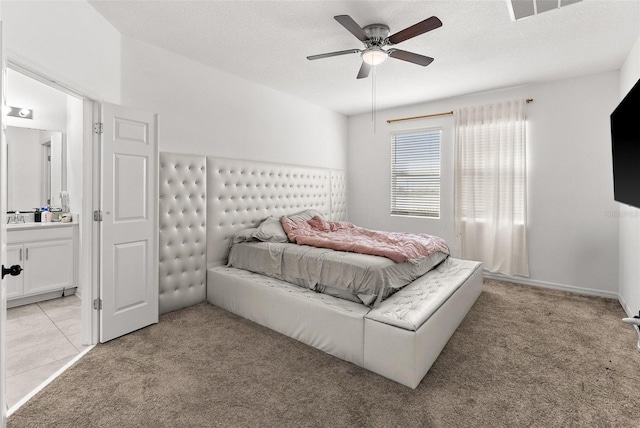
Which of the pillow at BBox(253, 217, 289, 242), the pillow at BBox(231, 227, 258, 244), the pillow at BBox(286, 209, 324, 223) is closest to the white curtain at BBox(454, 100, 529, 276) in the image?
the pillow at BBox(286, 209, 324, 223)

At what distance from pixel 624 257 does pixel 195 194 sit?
4629 millimetres

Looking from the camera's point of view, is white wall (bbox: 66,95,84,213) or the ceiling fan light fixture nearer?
the ceiling fan light fixture

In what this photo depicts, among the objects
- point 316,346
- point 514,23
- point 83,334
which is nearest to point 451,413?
point 316,346

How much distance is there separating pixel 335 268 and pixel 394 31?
2.12 m

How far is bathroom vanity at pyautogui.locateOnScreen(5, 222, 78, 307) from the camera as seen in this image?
3262 mm

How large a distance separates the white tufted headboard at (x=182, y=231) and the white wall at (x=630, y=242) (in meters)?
4.19

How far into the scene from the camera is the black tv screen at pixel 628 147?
1.47 metres

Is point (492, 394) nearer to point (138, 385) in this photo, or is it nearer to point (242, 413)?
point (242, 413)

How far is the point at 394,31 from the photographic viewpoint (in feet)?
9.10

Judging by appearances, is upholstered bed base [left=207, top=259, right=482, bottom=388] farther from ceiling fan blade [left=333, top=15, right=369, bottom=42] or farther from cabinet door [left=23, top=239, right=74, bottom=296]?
ceiling fan blade [left=333, top=15, right=369, bottom=42]

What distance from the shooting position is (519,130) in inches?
Result: 162

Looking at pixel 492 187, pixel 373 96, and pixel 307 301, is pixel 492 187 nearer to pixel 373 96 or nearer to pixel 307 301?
pixel 373 96

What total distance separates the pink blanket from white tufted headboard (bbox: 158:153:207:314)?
3.29 ft

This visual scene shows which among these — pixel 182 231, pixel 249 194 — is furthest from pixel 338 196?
pixel 182 231
